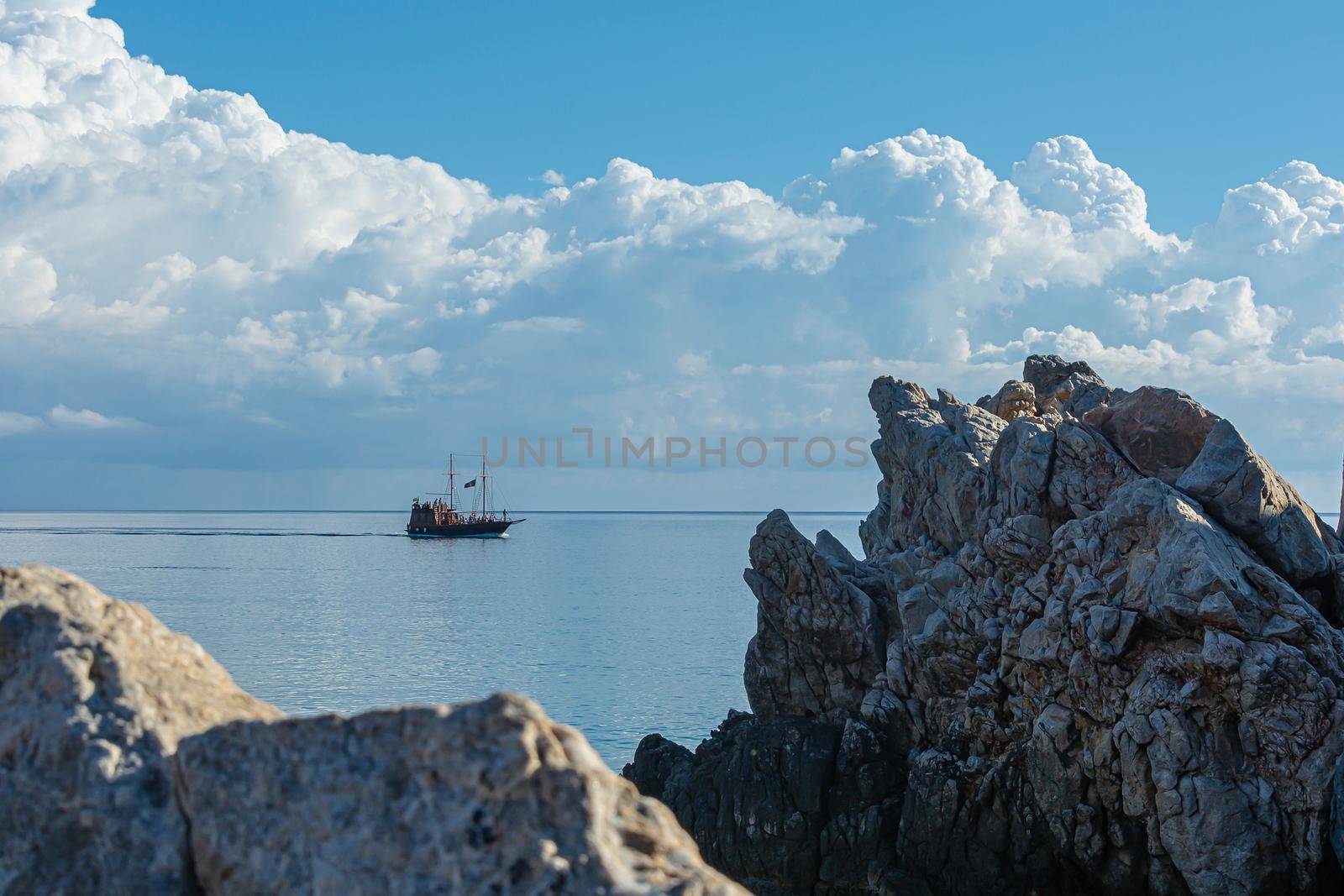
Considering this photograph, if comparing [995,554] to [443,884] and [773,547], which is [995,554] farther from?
[443,884]

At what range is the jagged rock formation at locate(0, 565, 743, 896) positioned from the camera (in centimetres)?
452

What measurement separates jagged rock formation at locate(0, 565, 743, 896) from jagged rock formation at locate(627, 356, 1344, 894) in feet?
69.0

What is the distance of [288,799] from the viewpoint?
188 inches

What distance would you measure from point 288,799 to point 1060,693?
23.4 metres

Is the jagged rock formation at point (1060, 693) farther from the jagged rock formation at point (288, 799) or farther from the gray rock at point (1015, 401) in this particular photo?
the jagged rock formation at point (288, 799)

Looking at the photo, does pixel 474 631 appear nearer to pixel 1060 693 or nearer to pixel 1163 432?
pixel 1163 432

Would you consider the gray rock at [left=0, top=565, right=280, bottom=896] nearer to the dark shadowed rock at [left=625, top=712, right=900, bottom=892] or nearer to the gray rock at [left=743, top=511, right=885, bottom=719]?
the dark shadowed rock at [left=625, top=712, right=900, bottom=892]

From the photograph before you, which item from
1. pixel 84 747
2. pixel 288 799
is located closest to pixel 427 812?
pixel 288 799

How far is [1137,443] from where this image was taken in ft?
104

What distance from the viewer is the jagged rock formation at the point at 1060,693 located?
73.0 ft

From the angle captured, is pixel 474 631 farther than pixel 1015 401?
Yes

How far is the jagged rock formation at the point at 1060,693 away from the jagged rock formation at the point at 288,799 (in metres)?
21.0

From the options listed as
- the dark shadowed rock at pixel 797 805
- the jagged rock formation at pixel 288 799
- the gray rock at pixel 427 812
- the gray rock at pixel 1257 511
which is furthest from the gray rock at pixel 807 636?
the gray rock at pixel 427 812

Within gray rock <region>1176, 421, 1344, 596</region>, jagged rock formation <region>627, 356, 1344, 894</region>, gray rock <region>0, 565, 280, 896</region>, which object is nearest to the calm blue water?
jagged rock formation <region>627, 356, 1344, 894</region>
